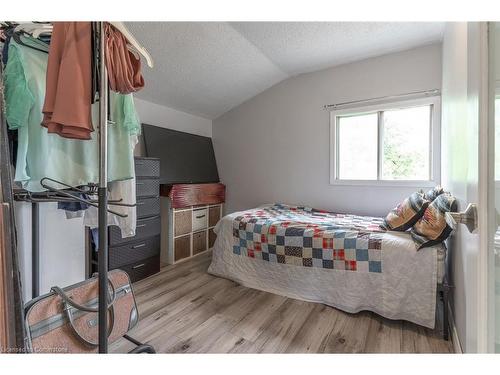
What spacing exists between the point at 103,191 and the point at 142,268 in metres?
1.91

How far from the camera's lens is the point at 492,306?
0.64 m

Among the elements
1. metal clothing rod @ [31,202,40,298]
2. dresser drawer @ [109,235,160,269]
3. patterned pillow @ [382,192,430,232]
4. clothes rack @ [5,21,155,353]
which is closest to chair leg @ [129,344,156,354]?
clothes rack @ [5,21,155,353]

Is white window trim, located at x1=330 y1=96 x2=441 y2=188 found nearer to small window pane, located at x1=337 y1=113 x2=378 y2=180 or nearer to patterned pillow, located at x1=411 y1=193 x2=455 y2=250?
small window pane, located at x1=337 y1=113 x2=378 y2=180

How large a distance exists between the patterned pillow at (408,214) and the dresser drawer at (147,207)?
90.7 inches

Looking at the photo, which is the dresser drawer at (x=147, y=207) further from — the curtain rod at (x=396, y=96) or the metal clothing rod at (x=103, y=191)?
the curtain rod at (x=396, y=96)

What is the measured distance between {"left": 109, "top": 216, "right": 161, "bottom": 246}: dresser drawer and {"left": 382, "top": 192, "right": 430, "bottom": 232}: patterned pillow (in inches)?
90.7

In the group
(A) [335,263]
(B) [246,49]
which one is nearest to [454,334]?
(A) [335,263]

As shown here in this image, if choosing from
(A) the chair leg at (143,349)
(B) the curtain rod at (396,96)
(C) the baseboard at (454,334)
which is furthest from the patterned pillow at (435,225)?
(A) the chair leg at (143,349)

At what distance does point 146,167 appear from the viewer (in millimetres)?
2484

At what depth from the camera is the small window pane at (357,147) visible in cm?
292

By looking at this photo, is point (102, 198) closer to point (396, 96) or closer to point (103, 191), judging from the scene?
point (103, 191)

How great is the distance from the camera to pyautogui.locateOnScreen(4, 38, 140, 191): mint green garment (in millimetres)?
937
